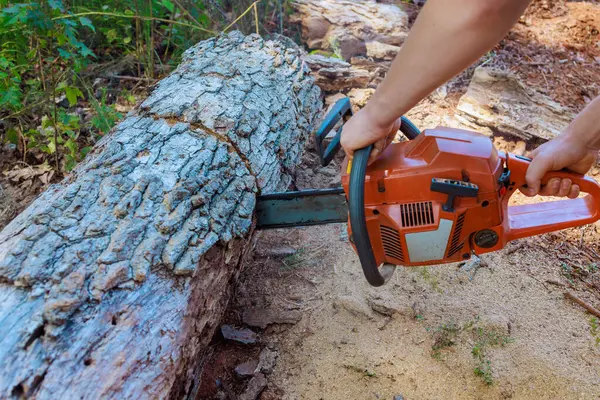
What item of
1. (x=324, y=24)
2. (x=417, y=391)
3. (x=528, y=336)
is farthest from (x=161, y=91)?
(x=324, y=24)

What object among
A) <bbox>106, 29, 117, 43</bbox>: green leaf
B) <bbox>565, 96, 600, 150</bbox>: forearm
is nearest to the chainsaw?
<bbox>565, 96, 600, 150</bbox>: forearm

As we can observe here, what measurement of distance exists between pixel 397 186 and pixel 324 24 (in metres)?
3.48

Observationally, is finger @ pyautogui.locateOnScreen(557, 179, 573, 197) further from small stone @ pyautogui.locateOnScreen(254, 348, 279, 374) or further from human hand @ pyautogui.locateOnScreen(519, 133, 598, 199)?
small stone @ pyautogui.locateOnScreen(254, 348, 279, 374)

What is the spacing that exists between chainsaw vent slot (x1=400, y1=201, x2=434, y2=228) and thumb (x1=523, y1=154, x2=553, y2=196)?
36cm

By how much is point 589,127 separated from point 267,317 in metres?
1.51

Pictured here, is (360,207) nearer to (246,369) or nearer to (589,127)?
(589,127)

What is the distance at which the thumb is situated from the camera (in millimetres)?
1655

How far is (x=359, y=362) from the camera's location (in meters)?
2.04

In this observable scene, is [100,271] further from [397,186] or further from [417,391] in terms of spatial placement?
[417,391]

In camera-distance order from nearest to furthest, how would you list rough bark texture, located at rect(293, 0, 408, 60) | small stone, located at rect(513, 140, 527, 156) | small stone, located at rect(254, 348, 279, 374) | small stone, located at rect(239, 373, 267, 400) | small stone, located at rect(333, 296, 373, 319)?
small stone, located at rect(239, 373, 267, 400) → small stone, located at rect(254, 348, 279, 374) → small stone, located at rect(333, 296, 373, 319) → small stone, located at rect(513, 140, 527, 156) → rough bark texture, located at rect(293, 0, 408, 60)

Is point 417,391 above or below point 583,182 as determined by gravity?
below

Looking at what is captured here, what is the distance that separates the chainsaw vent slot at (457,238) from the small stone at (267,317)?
81cm

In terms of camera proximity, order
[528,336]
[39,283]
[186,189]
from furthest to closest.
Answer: [528,336]
[186,189]
[39,283]

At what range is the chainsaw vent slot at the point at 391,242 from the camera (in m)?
1.76
